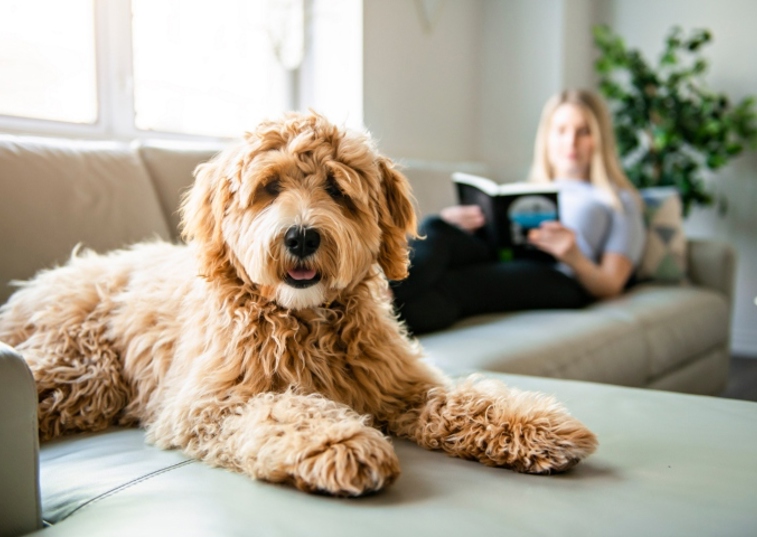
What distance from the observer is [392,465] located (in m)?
1.12

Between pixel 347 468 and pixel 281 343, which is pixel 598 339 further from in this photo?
pixel 347 468

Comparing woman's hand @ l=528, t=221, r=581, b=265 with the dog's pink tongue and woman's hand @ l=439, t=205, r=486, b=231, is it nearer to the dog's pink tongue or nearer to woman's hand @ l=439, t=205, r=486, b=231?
woman's hand @ l=439, t=205, r=486, b=231

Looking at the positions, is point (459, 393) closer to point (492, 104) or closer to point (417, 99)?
point (417, 99)

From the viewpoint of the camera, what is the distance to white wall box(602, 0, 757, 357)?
4.91 meters

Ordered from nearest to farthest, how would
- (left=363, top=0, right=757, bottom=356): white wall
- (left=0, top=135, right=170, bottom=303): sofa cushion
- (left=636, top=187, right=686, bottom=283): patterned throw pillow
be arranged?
(left=0, top=135, right=170, bottom=303): sofa cushion
(left=636, top=187, right=686, bottom=283): patterned throw pillow
(left=363, top=0, right=757, bottom=356): white wall

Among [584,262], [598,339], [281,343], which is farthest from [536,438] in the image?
[584,262]

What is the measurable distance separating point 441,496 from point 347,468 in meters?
0.16

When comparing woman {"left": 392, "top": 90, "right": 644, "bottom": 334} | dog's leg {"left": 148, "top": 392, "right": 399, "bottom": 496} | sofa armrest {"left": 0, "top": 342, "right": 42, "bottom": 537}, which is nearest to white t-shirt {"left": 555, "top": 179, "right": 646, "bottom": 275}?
woman {"left": 392, "top": 90, "right": 644, "bottom": 334}

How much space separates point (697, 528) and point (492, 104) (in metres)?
4.61

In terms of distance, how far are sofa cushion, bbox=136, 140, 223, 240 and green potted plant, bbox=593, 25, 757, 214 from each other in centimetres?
331

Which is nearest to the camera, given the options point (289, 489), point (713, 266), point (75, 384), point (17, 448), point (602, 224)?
point (17, 448)

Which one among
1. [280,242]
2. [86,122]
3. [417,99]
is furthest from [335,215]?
[417,99]

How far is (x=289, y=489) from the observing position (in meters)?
1.12

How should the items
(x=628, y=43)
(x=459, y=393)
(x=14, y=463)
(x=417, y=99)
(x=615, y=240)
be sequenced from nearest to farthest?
1. (x=14, y=463)
2. (x=459, y=393)
3. (x=615, y=240)
4. (x=417, y=99)
5. (x=628, y=43)
